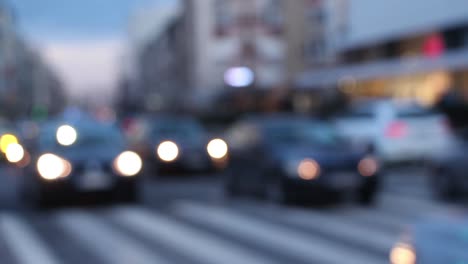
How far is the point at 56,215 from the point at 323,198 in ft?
13.8

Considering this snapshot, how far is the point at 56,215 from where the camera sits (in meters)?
14.2

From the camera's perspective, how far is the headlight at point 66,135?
50.8ft

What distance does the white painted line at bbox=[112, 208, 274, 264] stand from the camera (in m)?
9.84

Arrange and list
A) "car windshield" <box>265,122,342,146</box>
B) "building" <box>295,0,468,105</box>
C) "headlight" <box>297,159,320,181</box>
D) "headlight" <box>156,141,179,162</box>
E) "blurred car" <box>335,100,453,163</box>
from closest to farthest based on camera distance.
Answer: "headlight" <box>297,159,320,181</box> → "car windshield" <box>265,122,342,146</box> → "blurred car" <box>335,100,453,163</box> → "headlight" <box>156,141,179,162</box> → "building" <box>295,0,468,105</box>

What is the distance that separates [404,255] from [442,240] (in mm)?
348

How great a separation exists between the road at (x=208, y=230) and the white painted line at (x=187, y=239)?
0.01 metres

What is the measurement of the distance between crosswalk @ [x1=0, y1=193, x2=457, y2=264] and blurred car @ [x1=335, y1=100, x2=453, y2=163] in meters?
6.39

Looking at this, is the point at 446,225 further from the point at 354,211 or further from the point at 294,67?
the point at 294,67

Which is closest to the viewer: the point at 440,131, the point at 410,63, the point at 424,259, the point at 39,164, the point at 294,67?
the point at 424,259

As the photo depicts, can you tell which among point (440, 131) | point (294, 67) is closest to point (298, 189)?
point (440, 131)

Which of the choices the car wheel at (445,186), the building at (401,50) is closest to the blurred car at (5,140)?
the building at (401,50)

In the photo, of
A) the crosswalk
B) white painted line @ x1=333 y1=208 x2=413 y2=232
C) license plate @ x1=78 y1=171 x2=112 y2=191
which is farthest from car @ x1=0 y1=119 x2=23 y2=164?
white painted line @ x1=333 y1=208 x2=413 y2=232

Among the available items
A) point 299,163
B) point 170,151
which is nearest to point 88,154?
point 299,163

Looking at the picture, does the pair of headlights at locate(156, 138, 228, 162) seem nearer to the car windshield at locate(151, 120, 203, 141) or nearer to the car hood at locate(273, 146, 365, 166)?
the car windshield at locate(151, 120, 203, 141)
